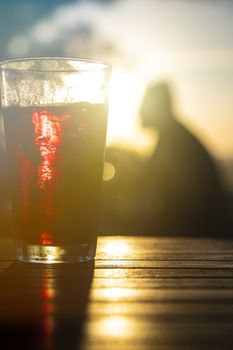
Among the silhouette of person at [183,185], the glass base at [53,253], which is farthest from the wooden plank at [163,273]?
the silhouette of person at [183,185]

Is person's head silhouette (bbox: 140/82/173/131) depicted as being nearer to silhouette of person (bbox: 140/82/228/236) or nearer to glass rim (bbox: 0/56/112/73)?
silhouette of person (bbox: 140/82/228/236)

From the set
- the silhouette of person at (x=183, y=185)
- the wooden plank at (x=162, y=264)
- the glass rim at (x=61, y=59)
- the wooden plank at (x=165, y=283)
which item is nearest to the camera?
the wooden plank at (x=165, y=283)

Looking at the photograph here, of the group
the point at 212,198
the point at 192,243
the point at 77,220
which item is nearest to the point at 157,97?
the point at 212,198

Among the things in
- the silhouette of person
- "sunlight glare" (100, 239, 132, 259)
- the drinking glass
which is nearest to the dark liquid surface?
the drinking glass

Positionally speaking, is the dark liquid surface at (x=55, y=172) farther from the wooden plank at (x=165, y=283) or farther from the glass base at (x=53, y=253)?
the wooden plank at (x=165, y=283)

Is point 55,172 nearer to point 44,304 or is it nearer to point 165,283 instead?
point 165,283

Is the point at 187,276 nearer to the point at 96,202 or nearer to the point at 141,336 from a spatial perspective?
the point at 96,202

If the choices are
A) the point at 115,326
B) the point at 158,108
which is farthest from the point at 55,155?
the point at 158,108
